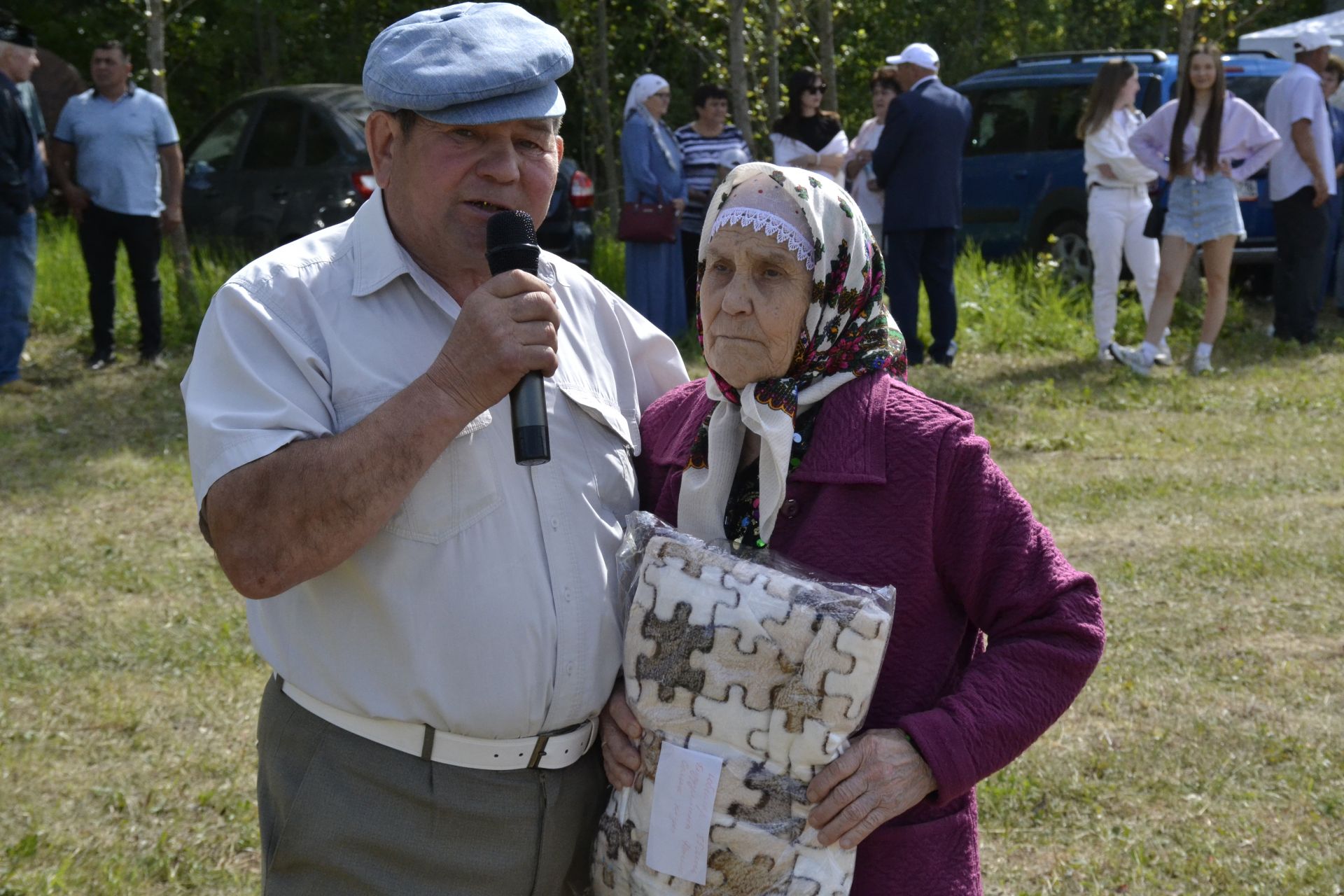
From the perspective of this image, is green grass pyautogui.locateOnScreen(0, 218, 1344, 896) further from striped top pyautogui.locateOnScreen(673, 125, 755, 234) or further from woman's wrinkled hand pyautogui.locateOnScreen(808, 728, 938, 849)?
striped top pyautogui.locateOnScreen(673, 125, 755, 234)

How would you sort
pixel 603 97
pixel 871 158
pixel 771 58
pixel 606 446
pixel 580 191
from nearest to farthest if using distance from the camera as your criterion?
pixel 606 446, pixel 871 158, pixel 580 191, pixel 771 58, pixel 603 97

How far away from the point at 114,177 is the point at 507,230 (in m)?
8.33

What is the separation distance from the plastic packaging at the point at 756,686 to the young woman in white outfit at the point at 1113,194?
8.18 metres

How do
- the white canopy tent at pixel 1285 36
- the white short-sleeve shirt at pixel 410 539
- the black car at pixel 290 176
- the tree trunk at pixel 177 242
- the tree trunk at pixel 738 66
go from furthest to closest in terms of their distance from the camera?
the white canopy tent at pixel 1285 36
the tree trunk at pixel 738 66
the black car at pixel 290 176
the tree trunk at pixel 177 242
the white short-sleeve shirt at pixel 410 539

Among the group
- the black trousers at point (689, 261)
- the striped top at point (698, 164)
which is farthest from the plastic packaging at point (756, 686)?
the striped top at point (698, 164)

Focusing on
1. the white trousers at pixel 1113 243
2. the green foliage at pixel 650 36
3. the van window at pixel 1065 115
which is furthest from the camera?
the green foliage at pixel 650 36

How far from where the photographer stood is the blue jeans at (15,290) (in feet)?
29.8

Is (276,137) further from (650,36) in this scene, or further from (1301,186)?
(1301,186)

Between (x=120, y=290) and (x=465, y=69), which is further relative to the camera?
(x=120, y=290)

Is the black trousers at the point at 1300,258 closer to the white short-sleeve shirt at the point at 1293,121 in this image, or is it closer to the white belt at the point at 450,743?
the white short-sleeve shirt at the point at 1293,121

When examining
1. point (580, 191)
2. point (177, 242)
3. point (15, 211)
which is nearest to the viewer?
point (15, 211)

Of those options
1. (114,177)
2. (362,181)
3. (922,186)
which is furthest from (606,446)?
Answer: (362,181)

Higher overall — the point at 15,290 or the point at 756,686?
the point at 756,686

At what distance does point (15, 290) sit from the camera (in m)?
9.14
